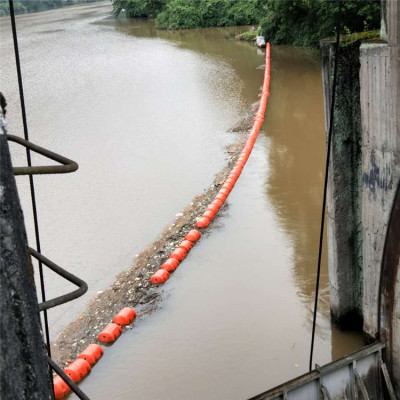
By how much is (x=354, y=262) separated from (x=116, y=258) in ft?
15.4

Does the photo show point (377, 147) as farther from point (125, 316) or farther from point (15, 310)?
point (15, 310)

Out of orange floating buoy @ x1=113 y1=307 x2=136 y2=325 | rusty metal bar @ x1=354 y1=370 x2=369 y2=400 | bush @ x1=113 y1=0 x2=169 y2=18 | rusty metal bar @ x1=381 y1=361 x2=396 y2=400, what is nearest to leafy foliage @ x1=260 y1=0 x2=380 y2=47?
orange floating buoy @ x1=113 y1=307 x2=136 y2=325

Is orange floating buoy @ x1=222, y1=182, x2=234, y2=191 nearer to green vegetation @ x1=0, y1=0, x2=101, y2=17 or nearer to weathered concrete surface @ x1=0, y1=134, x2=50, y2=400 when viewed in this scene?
weathered concrete surface @ x1=0, y1=134, x2=50, y2=400

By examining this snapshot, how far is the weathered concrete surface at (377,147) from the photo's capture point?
5.81 meters

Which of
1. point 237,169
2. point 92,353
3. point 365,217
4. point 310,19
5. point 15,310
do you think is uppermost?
point 310,19

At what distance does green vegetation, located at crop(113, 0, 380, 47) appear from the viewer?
1761 centimetres

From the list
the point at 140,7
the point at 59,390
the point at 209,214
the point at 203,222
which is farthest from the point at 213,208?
the point at 140,7

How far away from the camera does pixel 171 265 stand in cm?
962

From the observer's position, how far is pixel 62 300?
2646 mm

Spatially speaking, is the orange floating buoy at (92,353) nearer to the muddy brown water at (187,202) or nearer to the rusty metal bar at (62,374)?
the muddy brown water at (187,202)

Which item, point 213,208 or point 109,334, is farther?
point 213,208

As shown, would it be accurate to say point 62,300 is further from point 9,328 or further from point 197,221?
point 197,221

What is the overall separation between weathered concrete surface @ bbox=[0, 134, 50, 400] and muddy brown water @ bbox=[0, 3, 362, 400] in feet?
16.3

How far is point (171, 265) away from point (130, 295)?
898 mm
